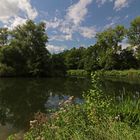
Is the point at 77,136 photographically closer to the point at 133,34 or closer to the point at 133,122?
the point at 133,122

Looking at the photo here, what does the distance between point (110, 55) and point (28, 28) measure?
28052 mm

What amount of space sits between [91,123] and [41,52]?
61738 millimetres

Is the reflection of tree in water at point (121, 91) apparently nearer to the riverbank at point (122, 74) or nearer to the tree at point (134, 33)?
the riverbank at point (122, 74)

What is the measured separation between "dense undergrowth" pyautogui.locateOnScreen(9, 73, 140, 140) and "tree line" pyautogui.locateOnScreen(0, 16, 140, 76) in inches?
1901

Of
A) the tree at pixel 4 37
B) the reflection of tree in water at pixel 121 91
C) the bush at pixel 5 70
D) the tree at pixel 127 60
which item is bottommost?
the reflection of tree in water at pixel 121 91

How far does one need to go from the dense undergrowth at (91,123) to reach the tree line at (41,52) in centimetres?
4829

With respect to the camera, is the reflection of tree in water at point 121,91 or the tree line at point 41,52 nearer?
the reflection of tree in water at point 121,91

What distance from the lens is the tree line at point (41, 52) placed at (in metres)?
67.1

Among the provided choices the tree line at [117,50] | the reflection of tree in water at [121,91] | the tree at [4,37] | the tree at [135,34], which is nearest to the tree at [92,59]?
the tree line at [117,50]

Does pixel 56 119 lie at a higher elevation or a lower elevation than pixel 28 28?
lower

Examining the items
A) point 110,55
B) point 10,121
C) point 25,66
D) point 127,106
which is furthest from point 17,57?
point 127,106

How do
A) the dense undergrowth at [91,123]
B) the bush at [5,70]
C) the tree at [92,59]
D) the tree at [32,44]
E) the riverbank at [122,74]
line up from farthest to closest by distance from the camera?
the tree at [92,59], the riverbank at [122,74], the tree at [32,44], the bush at [5,70], the dense undergrowth at [91,123]

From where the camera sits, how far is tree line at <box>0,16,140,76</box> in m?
67.1

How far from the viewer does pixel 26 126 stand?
599 inches
